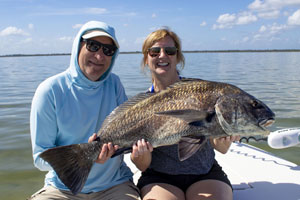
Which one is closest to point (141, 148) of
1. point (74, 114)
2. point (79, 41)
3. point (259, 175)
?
point (74, 114)

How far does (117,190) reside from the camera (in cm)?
323

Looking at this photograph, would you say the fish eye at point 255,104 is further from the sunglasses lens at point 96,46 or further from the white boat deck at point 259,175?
the sunglasses lens at point 96,46

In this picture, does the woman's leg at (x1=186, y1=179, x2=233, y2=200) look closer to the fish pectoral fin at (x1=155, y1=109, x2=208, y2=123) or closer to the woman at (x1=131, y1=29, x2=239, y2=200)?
the woman at (x1=131, y1=29, x2=239, y2=200)

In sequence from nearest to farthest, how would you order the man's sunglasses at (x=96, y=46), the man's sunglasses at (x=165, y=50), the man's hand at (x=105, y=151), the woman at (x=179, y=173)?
1. the man's hand at (x=105, y=151)
2. the woman at (x=179, y=173)
3. the man's sunglasses at (x=96, y=46)
4. the man's sunglasses at (x=165, y=50)

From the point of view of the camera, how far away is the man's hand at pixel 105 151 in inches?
117

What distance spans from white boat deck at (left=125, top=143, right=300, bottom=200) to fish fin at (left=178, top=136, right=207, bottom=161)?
1138 mm

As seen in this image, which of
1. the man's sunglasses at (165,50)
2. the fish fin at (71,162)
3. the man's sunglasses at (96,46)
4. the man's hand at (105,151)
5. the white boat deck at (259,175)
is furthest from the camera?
the man's sunglasses at (165,50)

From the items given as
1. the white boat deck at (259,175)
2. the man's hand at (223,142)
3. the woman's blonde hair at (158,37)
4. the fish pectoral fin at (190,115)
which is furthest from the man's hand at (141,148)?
the woman's blonde hair at (158,37)

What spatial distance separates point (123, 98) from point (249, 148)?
3077mm

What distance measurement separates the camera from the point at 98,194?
3.22 m

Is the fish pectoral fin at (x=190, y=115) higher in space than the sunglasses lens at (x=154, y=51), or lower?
lower

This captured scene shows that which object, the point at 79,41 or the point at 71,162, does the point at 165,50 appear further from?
the point at 71,162

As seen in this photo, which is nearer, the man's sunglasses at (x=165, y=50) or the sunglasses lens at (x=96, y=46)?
the sunglasses lens at (x=96, y=46)

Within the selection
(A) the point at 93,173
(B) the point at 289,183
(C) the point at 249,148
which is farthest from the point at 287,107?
(A) the point at 93,173
